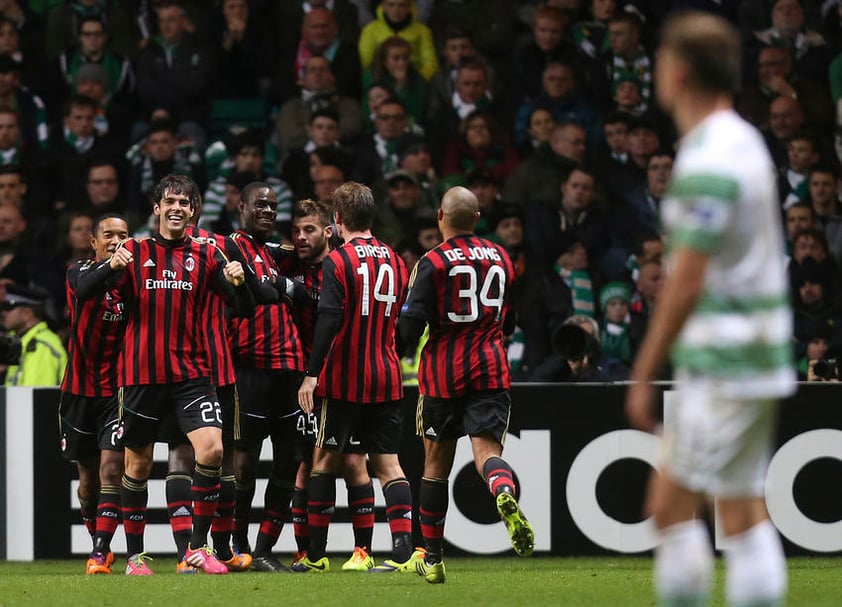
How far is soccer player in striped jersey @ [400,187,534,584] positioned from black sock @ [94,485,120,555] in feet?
6.41

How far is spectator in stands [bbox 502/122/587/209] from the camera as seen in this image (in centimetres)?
1320

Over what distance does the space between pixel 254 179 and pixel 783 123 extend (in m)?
4.53

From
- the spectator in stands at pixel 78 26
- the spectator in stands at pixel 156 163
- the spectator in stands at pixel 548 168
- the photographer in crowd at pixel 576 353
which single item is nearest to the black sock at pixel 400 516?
the photographer in crowd at pixel 576 353

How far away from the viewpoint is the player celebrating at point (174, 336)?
8.27 metres

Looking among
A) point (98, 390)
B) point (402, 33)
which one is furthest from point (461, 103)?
point (98, 390)

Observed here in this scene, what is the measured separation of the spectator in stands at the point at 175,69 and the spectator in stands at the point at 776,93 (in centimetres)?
489

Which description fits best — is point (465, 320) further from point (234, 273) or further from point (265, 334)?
point (265, 334)

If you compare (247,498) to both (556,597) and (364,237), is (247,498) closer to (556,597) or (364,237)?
(364,237)

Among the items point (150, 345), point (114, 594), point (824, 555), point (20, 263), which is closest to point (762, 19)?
point (824, 555)

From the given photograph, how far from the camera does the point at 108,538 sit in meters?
8.88

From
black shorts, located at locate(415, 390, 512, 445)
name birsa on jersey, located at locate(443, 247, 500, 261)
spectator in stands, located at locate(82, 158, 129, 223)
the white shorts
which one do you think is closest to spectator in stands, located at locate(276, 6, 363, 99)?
spectator in stands, located at locate(82, 158, 129, 223)

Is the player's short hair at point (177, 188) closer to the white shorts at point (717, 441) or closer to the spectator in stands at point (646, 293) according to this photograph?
the spectator in stands at point (646, 293)

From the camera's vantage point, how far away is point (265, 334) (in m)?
9.11

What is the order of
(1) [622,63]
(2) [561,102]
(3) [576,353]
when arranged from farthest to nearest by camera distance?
(1) [622,63]
(2) [561,102]
(3) [576,353]
